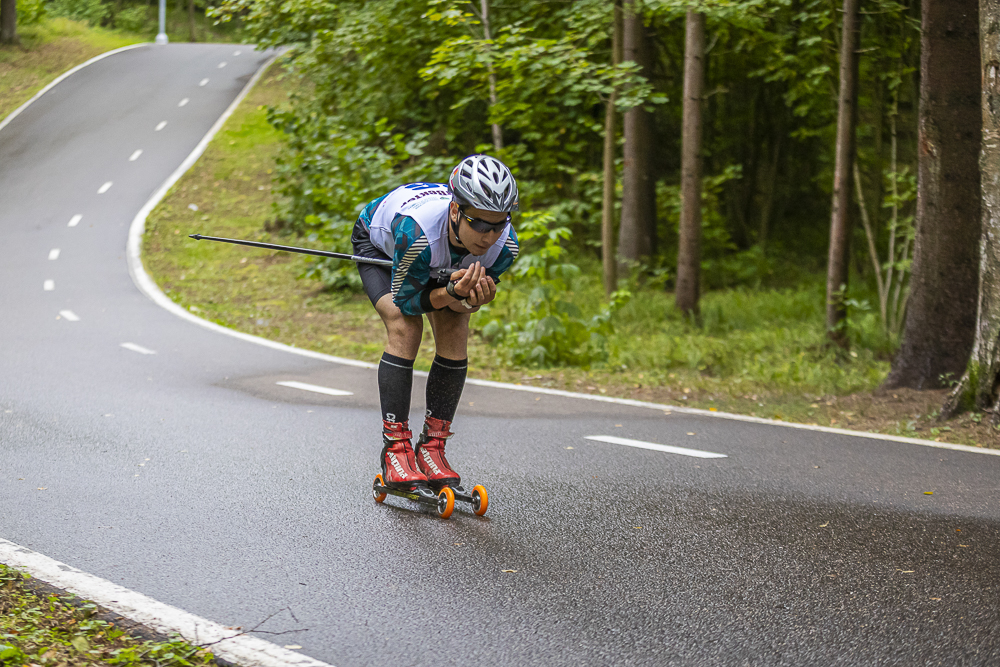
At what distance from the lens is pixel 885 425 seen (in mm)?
6875

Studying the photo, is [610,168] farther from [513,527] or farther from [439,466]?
[513,527]

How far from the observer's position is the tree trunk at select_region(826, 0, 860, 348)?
9945 millimetres

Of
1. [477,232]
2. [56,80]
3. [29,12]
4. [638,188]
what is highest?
[29,12]

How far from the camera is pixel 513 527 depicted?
443 centimetres

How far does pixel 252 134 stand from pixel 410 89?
35.4 feet

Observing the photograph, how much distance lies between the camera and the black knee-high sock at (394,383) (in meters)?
4.57

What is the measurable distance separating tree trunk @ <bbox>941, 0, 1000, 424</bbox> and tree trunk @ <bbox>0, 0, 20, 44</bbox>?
3263 cm

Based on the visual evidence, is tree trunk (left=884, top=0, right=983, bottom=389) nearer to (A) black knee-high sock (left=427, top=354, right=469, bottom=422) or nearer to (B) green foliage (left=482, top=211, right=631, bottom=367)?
(B) green foliage (left=482, top=211, right=631, bottom=367)

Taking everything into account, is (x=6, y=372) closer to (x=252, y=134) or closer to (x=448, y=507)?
(x=448, y=507)

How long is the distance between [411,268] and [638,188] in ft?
34.4

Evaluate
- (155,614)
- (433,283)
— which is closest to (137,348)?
(433,283)

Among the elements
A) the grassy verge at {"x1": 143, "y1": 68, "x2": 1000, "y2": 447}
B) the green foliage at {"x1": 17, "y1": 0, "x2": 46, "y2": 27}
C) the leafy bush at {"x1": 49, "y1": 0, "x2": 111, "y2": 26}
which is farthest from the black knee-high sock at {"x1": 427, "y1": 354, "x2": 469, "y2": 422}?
the leafy bush at {"x1": 49, "y1": 0, "x2": 111, "y2": 26}

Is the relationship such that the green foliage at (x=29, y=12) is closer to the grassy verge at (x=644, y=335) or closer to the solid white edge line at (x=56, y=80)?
the solid white edge line at (x=56, y=80)

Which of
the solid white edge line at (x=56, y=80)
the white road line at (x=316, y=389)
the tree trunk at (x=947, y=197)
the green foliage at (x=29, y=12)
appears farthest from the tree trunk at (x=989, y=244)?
the green foliage at (x=29, y=12)
